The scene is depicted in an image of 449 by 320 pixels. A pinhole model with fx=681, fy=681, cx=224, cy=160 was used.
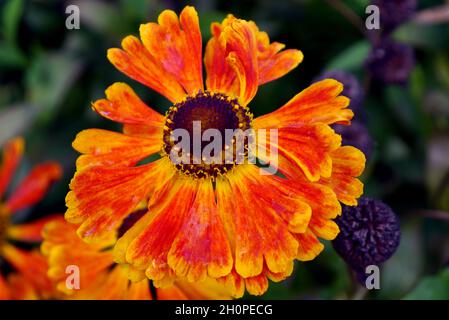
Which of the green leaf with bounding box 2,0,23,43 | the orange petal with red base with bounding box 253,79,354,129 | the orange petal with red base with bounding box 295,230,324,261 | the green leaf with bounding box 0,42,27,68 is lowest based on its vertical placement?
the orange petal with red base with bounding box 295,230,324,261

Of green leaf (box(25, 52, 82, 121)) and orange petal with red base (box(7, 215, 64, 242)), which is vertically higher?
green leaf (box(25, 52, 82, 121))

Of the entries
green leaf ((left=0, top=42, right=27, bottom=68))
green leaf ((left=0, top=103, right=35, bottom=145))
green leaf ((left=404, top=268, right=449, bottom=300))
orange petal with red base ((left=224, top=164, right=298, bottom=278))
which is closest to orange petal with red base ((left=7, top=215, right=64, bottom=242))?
green leaf ((left=0, top=103, right=35, bottom=145))

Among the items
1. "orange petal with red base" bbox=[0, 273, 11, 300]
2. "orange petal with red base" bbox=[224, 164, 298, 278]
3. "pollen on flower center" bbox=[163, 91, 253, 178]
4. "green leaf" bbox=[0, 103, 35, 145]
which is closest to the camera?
"orange petal with red base" bbox=[224, 164, 298, 278]

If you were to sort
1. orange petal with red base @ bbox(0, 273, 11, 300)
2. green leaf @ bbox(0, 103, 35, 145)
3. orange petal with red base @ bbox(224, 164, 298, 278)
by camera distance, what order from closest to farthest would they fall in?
orange petal with red base @ bbox(224, 164, 298, 278)
orange petal with red base @ bbox(0, 273, 11, 300)
green leaf @ bbox(0, 103, 35, 145)

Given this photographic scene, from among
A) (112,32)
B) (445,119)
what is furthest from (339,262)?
(112,32)

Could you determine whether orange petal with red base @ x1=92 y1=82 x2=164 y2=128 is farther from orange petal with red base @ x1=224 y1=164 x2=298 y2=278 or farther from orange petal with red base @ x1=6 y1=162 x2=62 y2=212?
orange petal with red base @ x1=6 y1=162 x2=62 y2=212

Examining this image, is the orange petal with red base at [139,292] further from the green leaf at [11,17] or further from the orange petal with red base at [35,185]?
→ the green leaf at [11,17]
